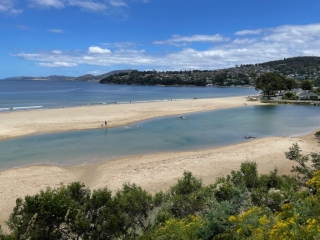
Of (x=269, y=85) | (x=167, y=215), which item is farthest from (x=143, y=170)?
(x=269, y=85)

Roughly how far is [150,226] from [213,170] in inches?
438

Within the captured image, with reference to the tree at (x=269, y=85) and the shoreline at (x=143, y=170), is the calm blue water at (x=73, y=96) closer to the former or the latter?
the tree at (x=269, y=85)

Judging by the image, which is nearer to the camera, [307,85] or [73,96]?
[73,96]

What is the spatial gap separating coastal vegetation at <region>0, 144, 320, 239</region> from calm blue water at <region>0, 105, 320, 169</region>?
13902mm

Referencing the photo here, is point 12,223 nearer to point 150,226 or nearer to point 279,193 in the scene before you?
point 150,226

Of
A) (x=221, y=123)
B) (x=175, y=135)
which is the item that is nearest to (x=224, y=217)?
(x=175, y=135)

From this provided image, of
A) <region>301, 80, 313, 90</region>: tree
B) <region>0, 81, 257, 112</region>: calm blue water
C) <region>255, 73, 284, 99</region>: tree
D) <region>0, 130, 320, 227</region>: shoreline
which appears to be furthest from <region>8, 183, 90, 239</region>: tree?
<region>301, 80, 313, 90</region>: tree

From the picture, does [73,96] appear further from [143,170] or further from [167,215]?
[167,215]

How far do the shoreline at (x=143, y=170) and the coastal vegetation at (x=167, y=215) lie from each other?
5.84 metres

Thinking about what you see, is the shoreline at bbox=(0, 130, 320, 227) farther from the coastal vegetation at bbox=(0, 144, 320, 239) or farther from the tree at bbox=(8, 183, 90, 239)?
the tree at bbox=(8, 183, 90, 239)

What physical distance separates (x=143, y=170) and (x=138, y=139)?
11.2m

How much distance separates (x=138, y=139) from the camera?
104ft

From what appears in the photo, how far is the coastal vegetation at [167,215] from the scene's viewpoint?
7.14m

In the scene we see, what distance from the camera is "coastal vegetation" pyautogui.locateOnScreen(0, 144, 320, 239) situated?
714 centimetres
